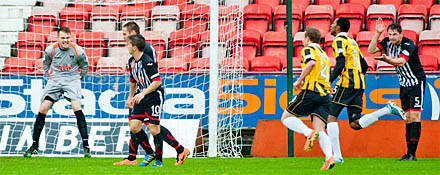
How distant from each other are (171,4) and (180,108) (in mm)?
3566

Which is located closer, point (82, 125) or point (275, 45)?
point (82, 125)

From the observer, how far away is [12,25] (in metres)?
13.7

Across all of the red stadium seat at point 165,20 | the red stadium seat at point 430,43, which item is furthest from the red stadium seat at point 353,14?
the red stadium seat at point 165,20

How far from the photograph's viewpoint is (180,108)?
1091 centimetres

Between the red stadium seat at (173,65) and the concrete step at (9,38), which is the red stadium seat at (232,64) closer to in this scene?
the red stadium seat at (173,65)

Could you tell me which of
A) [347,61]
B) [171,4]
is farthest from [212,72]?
[171,4]

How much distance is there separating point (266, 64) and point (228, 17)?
3.72 ft

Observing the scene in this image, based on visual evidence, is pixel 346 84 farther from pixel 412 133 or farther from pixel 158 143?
pixel 158 143

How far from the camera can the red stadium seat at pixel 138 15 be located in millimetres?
12828

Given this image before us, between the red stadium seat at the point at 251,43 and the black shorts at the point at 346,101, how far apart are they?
12.6 feet

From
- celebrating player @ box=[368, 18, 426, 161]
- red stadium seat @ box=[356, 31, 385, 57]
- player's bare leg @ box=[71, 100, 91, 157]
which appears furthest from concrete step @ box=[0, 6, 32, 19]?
celebrating player @ box=[368, 18, 426, 161]

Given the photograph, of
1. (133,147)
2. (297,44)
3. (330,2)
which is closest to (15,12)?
(297,44)

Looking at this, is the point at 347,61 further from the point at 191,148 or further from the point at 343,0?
the point at 343,0

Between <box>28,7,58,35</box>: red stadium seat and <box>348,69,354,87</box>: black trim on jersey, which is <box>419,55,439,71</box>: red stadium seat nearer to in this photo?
<box>348,69,354,87</box>: black trim on jersey
